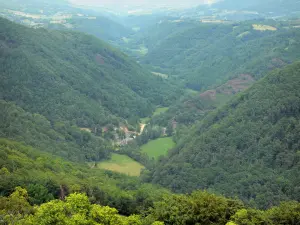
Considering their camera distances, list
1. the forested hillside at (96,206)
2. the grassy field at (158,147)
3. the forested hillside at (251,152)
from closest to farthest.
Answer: the forested hillside at (96,206) < the forested hillside at (251,152) < the grassy field at (158,147)

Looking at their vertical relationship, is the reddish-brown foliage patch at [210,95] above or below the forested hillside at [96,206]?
below

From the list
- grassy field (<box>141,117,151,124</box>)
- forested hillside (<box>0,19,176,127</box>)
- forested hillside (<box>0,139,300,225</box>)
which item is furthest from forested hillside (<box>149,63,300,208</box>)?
grassy field (<box>141,117,151,124</box>)

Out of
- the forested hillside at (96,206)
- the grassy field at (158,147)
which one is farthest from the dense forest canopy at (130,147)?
the grassy field at (158,147)

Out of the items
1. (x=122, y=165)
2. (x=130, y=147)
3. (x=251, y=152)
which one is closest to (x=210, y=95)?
(x=130, y=147)

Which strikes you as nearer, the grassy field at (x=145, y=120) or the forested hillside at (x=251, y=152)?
the forested hillside at (x=251, y=152)

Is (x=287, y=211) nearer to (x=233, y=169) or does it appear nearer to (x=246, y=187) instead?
(x=246, y=187)

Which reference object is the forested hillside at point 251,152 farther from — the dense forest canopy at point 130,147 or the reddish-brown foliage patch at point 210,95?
the reddish-brown foliage patch at point 210,95

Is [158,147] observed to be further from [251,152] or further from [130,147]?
[251,152]
